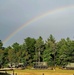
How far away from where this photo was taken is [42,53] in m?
164

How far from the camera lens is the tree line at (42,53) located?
145 m

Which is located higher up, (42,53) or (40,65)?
(42,53)

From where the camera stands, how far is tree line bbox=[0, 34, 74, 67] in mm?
145000

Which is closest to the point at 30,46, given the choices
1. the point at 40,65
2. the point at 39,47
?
the point at 39,47

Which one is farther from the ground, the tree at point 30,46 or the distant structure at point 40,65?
the tree at point 30,46

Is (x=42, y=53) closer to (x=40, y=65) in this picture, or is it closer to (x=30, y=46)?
(x=30, y=46)

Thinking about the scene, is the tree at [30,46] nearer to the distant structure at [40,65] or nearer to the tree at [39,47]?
the tree at [39,47]

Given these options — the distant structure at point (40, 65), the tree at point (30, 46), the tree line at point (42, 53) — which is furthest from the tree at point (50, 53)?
the tree at point (30, 46)

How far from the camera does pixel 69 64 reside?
143 m

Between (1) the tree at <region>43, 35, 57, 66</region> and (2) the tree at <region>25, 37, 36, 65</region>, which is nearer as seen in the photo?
(1) the tree at <region>43, 35, 57, 66</region>

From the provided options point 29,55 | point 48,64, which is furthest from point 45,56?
point 29,55

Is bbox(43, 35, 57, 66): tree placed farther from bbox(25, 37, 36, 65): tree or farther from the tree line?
bbox(25, 37, 36, 65): tree

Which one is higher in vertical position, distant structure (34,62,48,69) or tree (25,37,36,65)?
tree (25,37,36,65)

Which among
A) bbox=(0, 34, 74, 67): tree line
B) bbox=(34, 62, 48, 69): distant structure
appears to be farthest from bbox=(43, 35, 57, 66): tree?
bbox=(34, 62, 48, 69): distant structure
